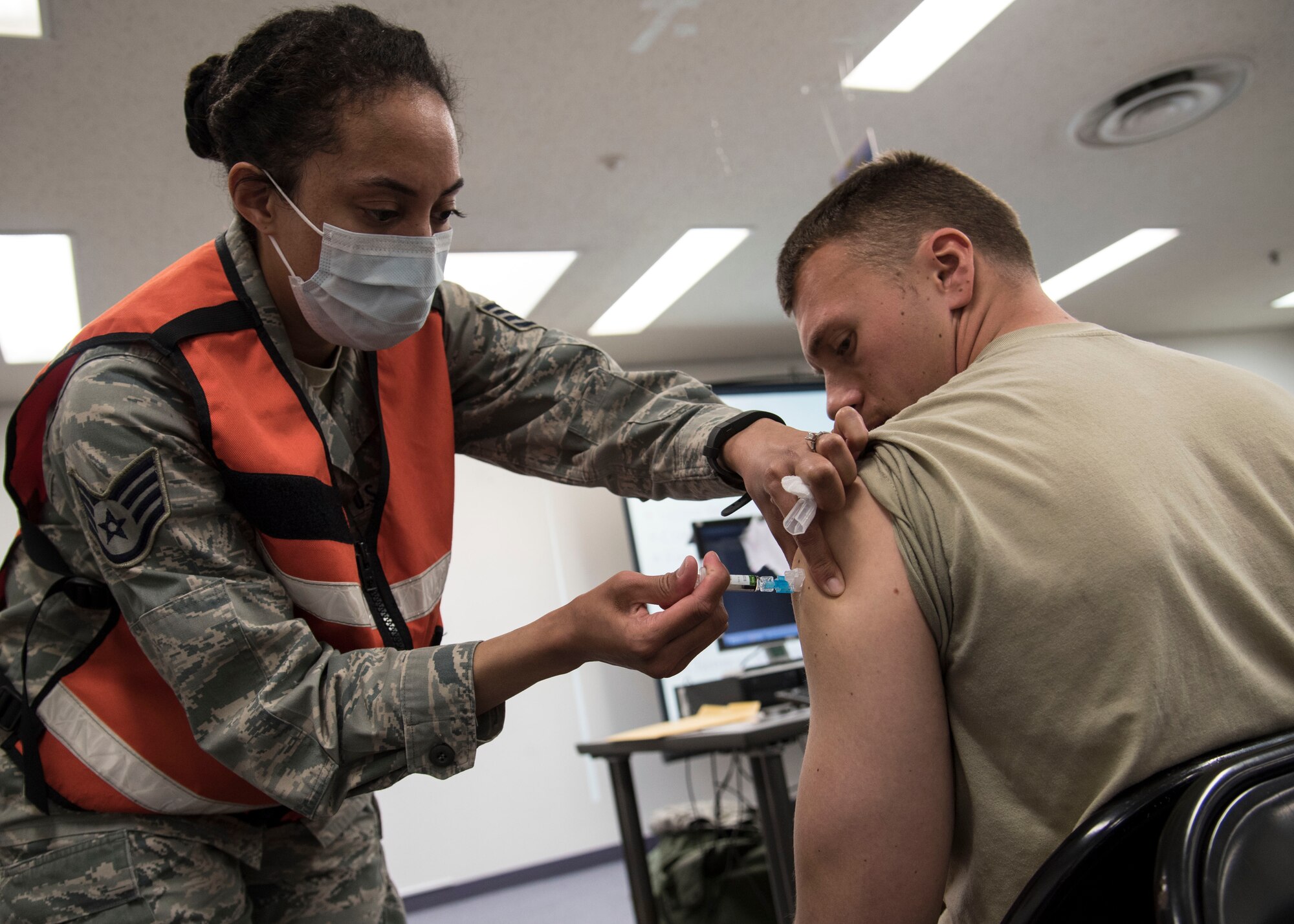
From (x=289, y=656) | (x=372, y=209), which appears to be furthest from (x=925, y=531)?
(x=372, y=209)

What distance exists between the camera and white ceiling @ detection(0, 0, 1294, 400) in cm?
276

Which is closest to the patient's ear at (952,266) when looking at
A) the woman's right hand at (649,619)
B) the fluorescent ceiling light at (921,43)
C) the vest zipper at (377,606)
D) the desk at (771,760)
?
the woman's right hand at (649,619)

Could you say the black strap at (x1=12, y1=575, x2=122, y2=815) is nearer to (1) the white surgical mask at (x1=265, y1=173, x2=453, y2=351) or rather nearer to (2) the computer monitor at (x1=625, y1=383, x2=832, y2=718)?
(1) the white surgical mask at (x1=265, y1=173, x2=453, y2=351)

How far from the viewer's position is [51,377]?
3.34 ft

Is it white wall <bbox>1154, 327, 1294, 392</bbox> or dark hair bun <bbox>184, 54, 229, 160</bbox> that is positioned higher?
white wall <bbox>1154, 327, 1294, 392</bbox>

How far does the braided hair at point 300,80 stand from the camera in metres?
1.08

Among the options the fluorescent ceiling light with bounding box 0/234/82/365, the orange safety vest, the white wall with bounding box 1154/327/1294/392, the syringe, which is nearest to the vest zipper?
the orange safety vest

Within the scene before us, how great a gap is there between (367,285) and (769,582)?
0.64m

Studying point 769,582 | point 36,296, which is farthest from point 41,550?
point 36,296

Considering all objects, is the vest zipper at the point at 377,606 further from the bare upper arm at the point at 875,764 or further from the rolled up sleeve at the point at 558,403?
the bare upper arm at the point at 875,764

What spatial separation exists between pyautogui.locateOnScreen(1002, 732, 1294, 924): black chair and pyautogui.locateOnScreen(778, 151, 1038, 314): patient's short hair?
805 millimetres

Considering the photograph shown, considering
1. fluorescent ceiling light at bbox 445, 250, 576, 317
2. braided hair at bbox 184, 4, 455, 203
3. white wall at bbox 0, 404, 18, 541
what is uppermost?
fluorescent ceiling light at bbox 445, 250, 576, 317

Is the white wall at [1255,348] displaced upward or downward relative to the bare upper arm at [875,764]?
upward

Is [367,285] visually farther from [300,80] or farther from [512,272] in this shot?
[512,272]
